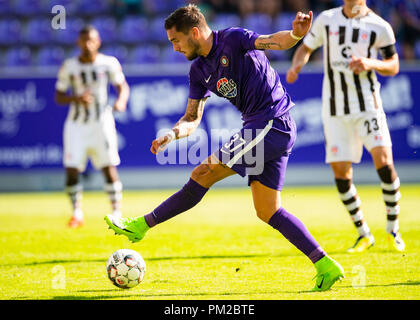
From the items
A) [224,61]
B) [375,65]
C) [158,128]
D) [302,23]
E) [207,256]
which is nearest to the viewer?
[302,23]

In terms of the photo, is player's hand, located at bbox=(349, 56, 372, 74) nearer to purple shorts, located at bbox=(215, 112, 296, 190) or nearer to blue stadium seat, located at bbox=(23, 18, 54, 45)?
purple shorts, located at bbox=(215, 112, 296, 190)

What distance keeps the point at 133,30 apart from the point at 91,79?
22.8 feet

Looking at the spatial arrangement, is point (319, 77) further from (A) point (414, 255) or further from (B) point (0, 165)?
(A) point (414, 255)

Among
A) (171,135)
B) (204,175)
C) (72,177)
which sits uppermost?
(171,135)

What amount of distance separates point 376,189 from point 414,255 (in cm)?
697

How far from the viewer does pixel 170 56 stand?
15.2 m

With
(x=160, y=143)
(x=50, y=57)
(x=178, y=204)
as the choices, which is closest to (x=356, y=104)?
(x=178, y=204)

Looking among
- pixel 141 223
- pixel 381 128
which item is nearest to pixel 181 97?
pixel 381 128

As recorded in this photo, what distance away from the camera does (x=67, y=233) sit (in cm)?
816

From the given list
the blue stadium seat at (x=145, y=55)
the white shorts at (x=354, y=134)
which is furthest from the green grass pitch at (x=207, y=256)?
the blue stadium seat at (x=145, y=55)

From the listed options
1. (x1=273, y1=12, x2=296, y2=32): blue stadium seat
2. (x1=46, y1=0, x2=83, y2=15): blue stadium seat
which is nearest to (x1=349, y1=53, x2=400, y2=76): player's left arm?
(x1=273, y1=12, x2=296, y2=32): blue stadium seat

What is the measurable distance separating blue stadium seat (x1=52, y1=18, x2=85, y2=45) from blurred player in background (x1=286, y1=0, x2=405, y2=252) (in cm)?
975

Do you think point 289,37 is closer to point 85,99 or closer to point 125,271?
point 125,271

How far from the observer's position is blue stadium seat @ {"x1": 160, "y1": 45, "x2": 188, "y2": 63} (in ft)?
49.0
